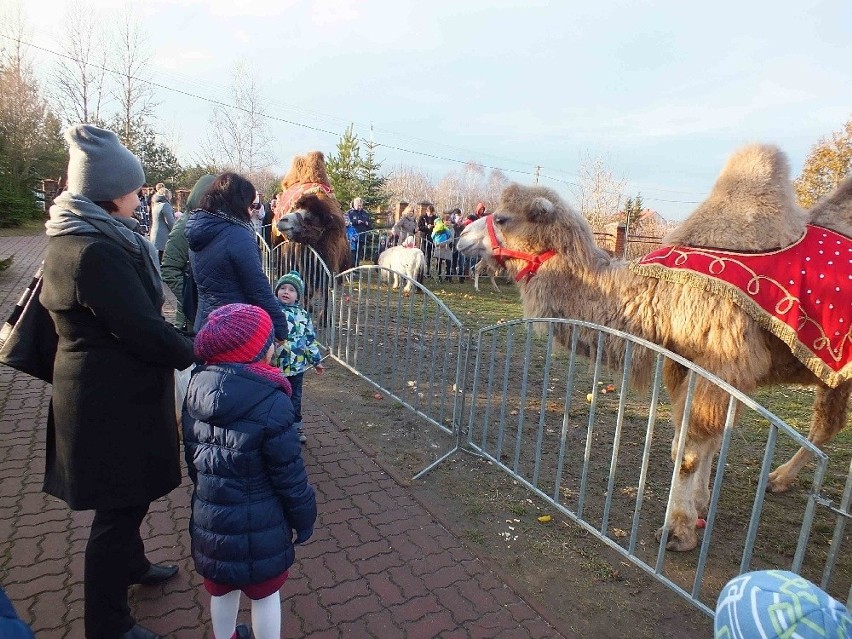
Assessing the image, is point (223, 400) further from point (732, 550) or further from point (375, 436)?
point (732, 550)

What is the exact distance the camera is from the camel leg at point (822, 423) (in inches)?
150

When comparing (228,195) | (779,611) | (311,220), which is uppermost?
(228,195)

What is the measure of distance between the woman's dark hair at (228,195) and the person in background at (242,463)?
A: 150 cm

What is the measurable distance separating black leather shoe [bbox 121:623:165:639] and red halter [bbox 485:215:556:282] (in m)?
2.99

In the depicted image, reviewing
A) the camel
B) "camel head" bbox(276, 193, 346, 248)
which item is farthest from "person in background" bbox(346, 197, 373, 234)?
the camel

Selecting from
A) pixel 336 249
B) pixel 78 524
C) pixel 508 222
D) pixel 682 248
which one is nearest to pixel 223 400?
→ pixel 78 524

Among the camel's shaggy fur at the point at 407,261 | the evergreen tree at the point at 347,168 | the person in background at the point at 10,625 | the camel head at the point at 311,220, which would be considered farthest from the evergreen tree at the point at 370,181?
the person in background at the point at 10,625

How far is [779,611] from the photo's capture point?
1.11m

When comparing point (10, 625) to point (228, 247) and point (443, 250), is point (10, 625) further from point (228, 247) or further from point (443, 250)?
point (443, 250)

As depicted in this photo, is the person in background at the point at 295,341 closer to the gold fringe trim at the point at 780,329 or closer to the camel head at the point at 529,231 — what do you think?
the camel head at the point at 529,231

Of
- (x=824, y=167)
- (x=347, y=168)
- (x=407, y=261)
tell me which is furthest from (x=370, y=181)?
(x=824, y=167)

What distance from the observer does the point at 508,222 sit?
380 centimetres

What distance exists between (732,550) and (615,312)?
5.79 feet

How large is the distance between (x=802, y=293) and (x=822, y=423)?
63.0 inches
